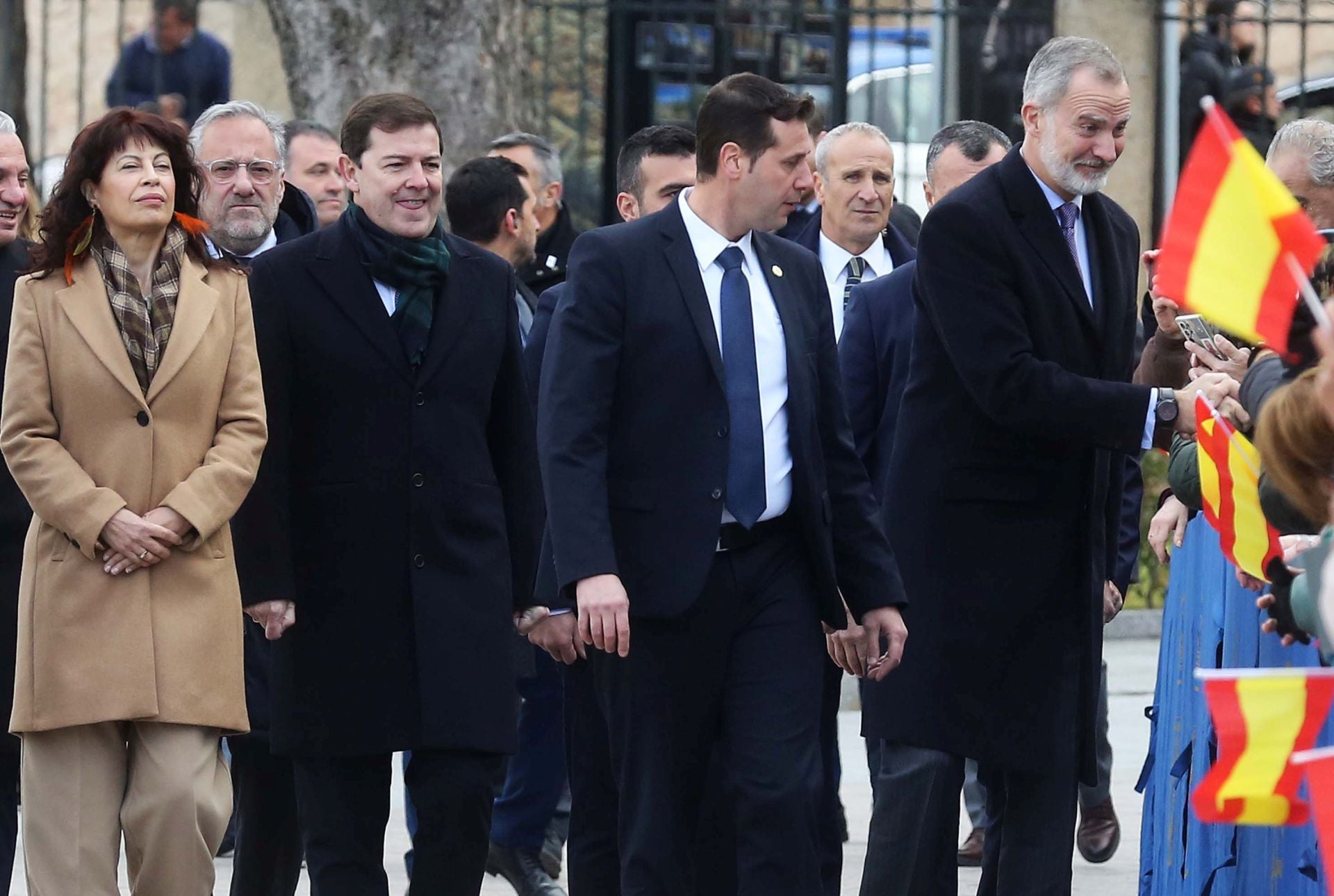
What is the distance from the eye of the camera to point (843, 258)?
755 centimetres

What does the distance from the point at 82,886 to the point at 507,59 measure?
6.01 meters

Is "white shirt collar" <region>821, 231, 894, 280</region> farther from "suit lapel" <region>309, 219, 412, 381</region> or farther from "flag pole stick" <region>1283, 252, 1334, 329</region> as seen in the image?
"flag pole stick" <region>1283, 252, 1334, 329</region>

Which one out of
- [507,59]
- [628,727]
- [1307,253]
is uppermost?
[507,59]

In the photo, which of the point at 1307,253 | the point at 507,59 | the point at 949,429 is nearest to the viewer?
the point at 1307,253

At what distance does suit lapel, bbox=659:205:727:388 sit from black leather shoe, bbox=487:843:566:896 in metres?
2.15

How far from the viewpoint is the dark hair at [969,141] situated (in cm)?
750

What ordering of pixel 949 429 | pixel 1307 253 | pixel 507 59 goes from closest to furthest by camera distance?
pixel 1307 253 < pixel 949 429 < pixel 507 59

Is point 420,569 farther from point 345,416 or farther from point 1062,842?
point 1062,842

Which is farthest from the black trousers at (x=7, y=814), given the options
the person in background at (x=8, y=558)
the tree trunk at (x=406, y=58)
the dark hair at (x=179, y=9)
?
the dark hair at (x=179, y=9)

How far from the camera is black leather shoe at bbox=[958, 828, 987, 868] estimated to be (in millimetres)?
7410

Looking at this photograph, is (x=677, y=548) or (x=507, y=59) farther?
(x=507, y=59)

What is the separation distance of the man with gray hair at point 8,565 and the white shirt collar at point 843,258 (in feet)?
8.35

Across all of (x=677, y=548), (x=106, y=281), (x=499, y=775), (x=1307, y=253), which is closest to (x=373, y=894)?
(x=499, y=775)

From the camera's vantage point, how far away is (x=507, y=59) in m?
10.7
